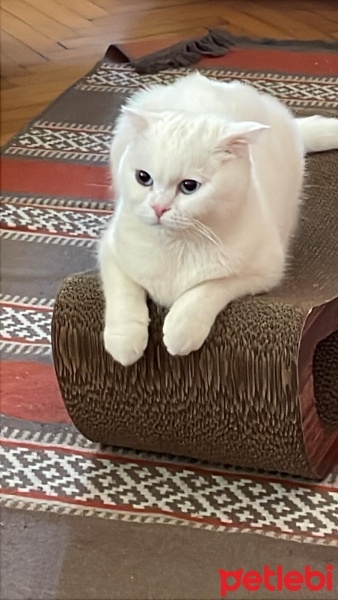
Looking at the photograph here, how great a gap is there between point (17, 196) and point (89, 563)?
3.05 ft

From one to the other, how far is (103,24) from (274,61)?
3.09ft

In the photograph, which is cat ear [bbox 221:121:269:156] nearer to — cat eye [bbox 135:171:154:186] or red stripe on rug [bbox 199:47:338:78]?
cat eye [bbox 135:171:154:186]

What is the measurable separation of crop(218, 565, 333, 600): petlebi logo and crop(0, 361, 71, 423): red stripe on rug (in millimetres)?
344

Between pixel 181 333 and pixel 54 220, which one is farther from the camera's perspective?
pixel 54 220

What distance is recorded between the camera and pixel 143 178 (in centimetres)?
95

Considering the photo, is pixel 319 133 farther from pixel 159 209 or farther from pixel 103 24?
pixel 159 209

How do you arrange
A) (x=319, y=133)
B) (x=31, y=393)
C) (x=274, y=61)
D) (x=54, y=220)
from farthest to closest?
(x=274, y=61) < (x=54, y=220) < (x=319, y=133) < (x=31, y=393)

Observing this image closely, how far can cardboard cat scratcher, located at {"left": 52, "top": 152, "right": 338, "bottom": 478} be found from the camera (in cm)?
100

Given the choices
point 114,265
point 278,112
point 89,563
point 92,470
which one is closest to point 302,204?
point 278,112

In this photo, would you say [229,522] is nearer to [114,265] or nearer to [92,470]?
[92,470]

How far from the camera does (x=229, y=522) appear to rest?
3.53ft

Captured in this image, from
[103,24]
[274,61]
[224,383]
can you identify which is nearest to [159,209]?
[224,383]

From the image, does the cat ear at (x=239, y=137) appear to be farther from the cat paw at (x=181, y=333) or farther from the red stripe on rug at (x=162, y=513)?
the red stripe on rug at (x=162, y=513)

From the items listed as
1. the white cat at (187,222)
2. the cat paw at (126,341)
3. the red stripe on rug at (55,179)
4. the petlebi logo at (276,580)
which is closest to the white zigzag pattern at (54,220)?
the red stripe on rug at (55,179)
